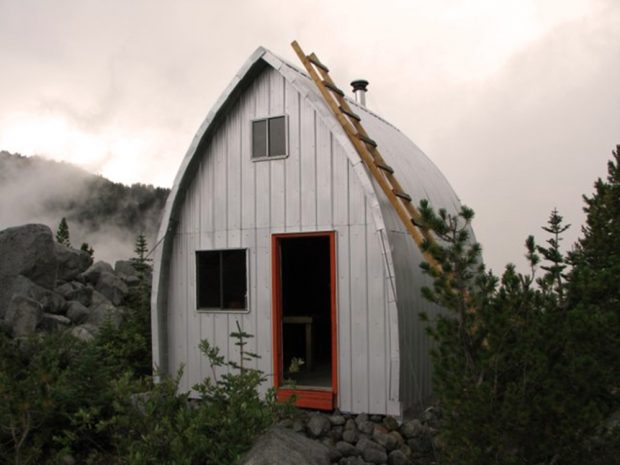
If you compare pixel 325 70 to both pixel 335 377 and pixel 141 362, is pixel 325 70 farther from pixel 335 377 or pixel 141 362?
pixel 141 362

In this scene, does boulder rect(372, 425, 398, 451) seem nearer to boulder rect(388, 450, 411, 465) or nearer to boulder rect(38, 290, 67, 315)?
boulder rect(388, 450, 411, 465)

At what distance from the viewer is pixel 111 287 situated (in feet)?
59.2

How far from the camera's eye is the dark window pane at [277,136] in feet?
31.1

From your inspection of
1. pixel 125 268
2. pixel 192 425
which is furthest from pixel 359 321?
pixel 125 268

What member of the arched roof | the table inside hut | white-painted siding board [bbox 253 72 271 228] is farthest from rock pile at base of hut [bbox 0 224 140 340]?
white-painted siding board [bbox 253 72 271 228]

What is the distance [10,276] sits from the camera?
15523mm

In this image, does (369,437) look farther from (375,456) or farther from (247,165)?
(247,165)

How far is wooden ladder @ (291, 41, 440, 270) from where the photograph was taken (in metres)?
8.30

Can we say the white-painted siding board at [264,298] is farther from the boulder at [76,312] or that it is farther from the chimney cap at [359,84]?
the boulder at [76,312]

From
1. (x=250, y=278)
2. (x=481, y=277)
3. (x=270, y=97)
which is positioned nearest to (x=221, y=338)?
(x=250, y=278)

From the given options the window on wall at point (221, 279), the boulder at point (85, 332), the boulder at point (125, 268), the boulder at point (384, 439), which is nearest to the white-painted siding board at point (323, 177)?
the window on wall at point (221, 279)

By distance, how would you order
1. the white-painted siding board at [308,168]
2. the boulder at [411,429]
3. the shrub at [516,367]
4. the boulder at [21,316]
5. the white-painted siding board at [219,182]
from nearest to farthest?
the shrub at [516,367] < the boulder at [411,429] < the white-painted siding board at [308,168] < the white-painted siding board at [219,182] < the boulder at [21,316]

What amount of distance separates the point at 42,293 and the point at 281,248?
864 centimetres

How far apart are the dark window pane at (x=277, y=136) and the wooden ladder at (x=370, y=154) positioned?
0.81 m
